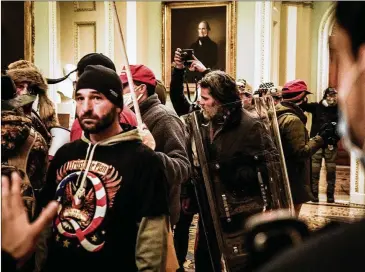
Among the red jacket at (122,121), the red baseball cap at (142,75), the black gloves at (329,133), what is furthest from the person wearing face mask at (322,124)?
the red jacket at (122,121)

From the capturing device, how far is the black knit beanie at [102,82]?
6.11 feet

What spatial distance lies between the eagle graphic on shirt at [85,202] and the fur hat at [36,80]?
0.88 metres

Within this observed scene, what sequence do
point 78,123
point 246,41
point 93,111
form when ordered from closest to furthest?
1. point 93,111
2. point 78,123
3. point 246,41

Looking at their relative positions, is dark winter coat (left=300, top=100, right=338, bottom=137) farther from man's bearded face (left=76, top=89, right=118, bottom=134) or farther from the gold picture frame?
man's bearded face (left=76, top=89, right=118, bottom=134)

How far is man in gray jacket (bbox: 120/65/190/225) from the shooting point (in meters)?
2.40

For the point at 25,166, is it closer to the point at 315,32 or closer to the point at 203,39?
the point at 203,39

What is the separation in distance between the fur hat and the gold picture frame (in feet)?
11.3

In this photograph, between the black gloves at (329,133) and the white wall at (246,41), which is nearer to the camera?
the black gloves at (329,133)

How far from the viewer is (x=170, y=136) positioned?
8.33ft

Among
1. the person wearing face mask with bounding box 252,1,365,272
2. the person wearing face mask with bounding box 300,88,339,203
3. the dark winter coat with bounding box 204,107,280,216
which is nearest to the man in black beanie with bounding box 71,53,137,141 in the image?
the dark winter coat with bounding box 204,107,280,216

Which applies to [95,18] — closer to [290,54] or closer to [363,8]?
[290,54]

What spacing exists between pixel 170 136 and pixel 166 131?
0.12 feet

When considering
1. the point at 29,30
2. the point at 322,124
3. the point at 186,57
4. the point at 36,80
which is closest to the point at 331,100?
the point at 322,124

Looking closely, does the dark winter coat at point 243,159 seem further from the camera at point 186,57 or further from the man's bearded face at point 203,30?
the man's bearded face at point 203,30
